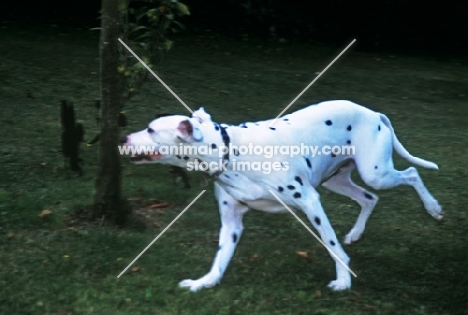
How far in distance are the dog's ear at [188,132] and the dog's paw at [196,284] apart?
40.3 inches

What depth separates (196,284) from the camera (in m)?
5.82

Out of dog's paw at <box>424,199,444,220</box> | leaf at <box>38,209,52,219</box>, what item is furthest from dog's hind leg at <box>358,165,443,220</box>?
leaf at <box>38,209,52,219</box>

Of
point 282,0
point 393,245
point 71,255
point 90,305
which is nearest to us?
point 90,305

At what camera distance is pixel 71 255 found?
6246 millimetres

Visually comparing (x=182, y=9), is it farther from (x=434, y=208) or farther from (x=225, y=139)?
(x=434, y=208)

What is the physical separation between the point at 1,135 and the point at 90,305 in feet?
15.1

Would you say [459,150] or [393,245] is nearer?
[393,245]

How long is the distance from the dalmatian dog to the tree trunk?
100cm

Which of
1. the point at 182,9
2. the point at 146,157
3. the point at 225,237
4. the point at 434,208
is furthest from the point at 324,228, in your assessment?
the point at 182,9

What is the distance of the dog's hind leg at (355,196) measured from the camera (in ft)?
22.7

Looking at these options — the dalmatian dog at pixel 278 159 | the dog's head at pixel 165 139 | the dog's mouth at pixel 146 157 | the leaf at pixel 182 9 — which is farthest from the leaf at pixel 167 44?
the dog's mouth at pixel 146 157

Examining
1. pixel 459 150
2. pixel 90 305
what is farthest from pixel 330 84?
pixel 90 305

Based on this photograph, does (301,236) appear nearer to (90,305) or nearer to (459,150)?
(90,305)

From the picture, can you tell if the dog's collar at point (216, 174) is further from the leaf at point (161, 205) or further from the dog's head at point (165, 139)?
the leaf at point (161, 205)
